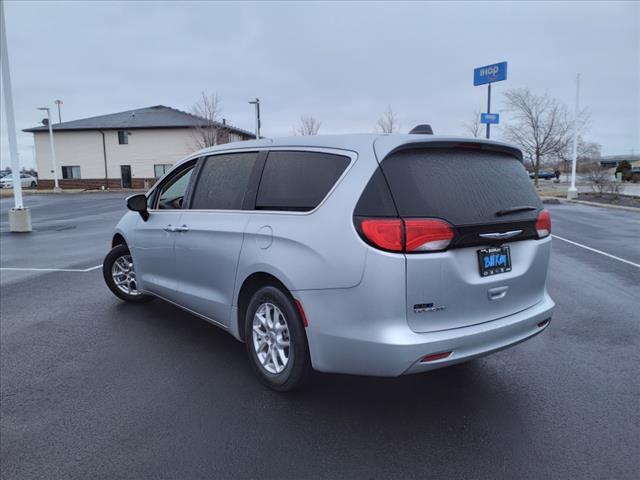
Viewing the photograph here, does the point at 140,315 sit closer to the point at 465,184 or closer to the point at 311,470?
the point at 311,470

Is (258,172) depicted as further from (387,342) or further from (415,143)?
(387,342)

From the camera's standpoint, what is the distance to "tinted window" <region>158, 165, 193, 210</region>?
5.18 metres

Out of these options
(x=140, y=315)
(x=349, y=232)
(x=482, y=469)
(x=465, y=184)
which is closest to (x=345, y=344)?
(x=349, y=232)

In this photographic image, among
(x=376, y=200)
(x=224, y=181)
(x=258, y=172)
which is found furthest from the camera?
(x=224, y=181)

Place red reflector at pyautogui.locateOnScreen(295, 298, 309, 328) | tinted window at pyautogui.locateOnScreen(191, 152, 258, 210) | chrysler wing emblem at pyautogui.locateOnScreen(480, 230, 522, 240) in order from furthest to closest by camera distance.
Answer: tinted window at pyautogui.locateOnScreen(191, 152, 258, 210)
red reflector at pyautogui.locateOnScreen(295, 298, 309, 328)
chrysler wing emblem at pyautogui.locateOnScreen(480, 230, 522, 240)

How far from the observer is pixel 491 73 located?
17.3 m

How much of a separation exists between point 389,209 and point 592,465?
72.2 inches

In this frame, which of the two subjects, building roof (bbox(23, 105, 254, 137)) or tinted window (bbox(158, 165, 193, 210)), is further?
building roof (bbox(23, 105, 254, 137))

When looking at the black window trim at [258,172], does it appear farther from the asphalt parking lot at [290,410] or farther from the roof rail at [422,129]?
the asphalt parking lot at [290,410]

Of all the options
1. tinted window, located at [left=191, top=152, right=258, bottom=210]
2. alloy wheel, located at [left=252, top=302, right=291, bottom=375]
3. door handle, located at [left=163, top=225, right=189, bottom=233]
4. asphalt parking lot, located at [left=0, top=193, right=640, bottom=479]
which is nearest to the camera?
asphalt parking lot, located at [left=0, top=193, right=640, bottom=479]

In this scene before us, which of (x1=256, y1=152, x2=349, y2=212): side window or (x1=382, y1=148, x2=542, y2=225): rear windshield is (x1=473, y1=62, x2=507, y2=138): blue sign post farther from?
(x1=256, y1=152, x2=349, y2=212): side window

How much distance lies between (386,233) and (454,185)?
0.63 metres

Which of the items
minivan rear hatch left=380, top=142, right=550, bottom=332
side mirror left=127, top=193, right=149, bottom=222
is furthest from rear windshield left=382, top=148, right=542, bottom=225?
side mirror left=127, top=193, right=149, bottom=222

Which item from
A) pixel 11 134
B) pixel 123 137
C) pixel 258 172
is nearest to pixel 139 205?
pixel 258 172
